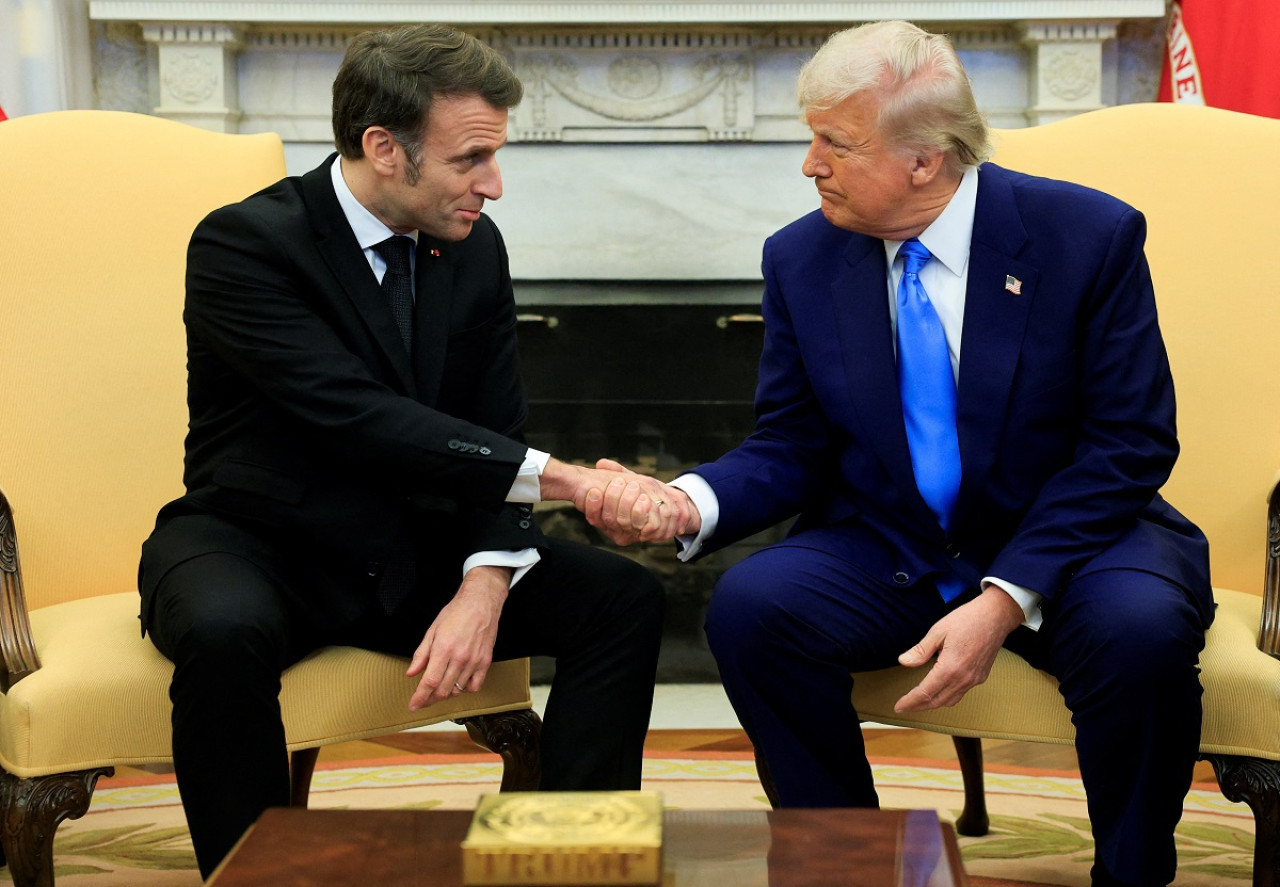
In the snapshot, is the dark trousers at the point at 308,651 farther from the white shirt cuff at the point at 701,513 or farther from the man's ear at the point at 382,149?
the man's ear at the point at 382,149

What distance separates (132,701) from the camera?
Result: 1763 millimetres

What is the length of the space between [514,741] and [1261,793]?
0.97 m

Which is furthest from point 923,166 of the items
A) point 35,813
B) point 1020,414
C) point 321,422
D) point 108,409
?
point 35,813

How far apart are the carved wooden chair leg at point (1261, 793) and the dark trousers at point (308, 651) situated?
0.74 meters

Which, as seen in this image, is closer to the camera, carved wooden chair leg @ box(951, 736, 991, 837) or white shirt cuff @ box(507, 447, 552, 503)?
white shirt cuff @ box(507, 447, 552, 503)

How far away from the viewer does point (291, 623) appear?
Answer: 6.04 feet

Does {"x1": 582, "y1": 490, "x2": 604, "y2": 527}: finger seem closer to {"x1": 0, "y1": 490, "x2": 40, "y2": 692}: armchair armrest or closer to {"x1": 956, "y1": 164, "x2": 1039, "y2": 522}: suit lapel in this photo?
{"x1": 956, "y1": 164, "x2": 1039, "y2": 522}: suit lapel

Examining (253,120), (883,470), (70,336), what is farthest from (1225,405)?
(253,120)

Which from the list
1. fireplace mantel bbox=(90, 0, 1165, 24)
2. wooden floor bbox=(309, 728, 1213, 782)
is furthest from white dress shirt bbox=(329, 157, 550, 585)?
fireplace mantel bbox=(90, 0, 1165, 24)

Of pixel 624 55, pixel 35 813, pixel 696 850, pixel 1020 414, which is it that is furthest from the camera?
pixel 624 55

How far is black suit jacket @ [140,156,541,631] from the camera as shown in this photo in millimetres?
1897

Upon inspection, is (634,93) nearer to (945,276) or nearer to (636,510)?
(945,276)

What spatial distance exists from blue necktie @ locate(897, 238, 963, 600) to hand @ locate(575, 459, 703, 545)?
33 cm

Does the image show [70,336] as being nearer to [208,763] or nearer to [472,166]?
[472,166]
